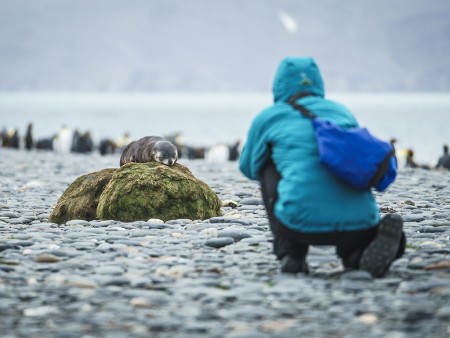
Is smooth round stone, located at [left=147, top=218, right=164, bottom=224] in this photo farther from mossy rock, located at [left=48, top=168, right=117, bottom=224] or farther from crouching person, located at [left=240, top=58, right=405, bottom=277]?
crouching person, located at [left=240, top=58, right=405, bottom=277]

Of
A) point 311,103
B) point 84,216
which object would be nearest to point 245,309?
point 311,103

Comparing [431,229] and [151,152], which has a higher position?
[151,152]

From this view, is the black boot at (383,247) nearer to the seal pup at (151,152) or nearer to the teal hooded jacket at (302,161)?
the teal hooded jacket at (302,161)

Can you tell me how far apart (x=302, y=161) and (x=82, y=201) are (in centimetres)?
321

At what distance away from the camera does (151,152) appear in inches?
295

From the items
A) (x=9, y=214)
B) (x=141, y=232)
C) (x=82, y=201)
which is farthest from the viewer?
(x=9, y=214)

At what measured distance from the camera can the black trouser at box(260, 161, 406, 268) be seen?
4273mm

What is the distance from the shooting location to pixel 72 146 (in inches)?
1144

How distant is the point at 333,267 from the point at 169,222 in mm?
2192

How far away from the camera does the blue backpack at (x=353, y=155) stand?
4117 mm

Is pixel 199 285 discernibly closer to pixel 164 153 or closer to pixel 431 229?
pixel 431 229

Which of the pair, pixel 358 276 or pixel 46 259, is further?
pixel 46 259

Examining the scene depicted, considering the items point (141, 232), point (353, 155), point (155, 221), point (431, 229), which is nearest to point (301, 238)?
point (353, 155)

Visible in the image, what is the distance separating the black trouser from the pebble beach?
5.8 inches
